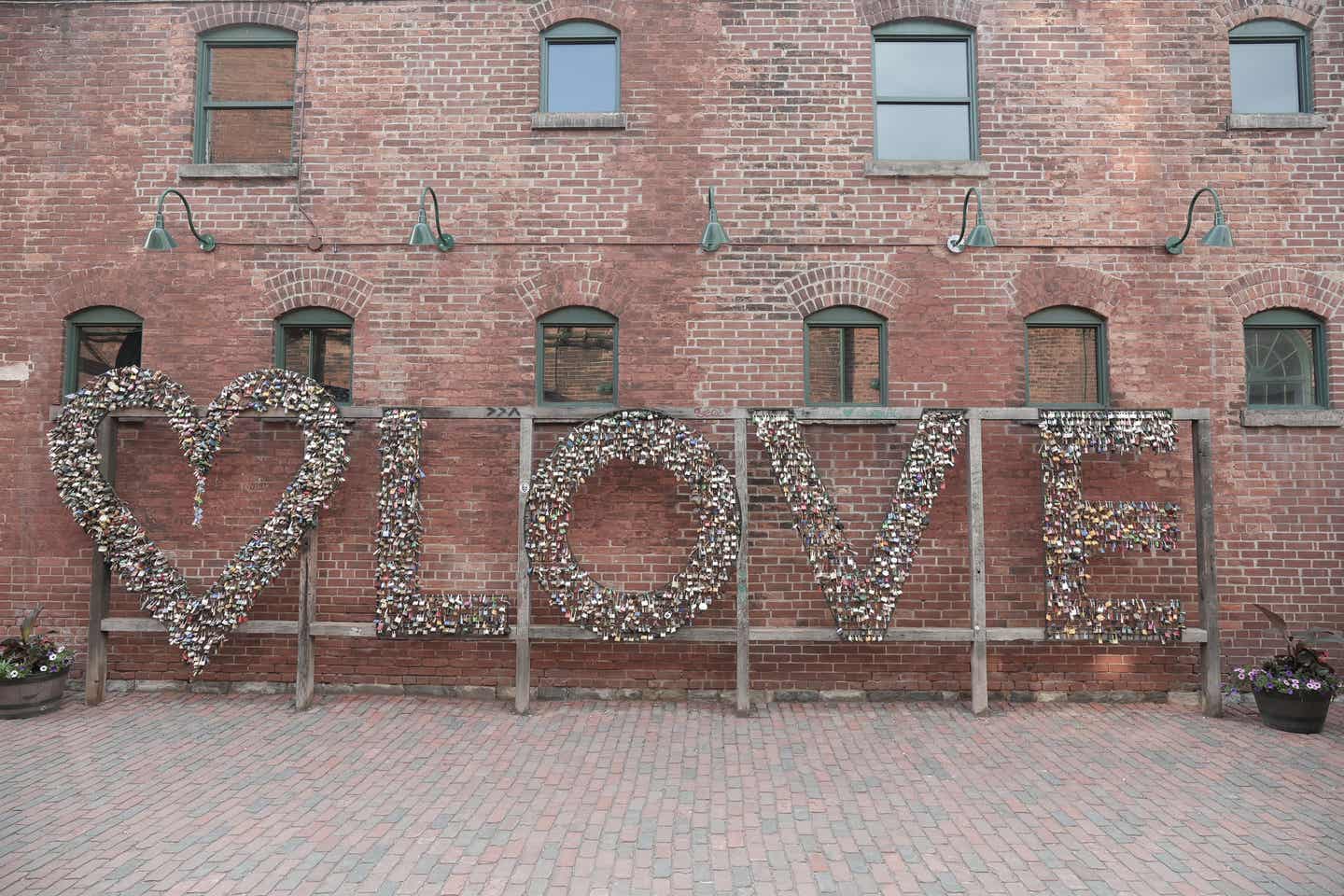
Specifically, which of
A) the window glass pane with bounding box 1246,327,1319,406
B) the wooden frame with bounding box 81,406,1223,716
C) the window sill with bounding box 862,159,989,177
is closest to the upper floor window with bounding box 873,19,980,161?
the window sill with bounding box 862,159,989,177

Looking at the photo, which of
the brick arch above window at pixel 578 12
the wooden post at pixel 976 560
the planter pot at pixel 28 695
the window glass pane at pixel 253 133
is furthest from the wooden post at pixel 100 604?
the wooden post at pixel 976 560

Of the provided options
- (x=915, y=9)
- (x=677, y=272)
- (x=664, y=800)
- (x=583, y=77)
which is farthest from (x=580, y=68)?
(x=664, y=800)

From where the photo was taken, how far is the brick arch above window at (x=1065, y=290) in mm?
7055

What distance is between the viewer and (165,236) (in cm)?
650

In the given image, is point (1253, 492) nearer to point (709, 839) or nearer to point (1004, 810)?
point (1004, 810)

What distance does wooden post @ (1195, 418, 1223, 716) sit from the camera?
6480 mm

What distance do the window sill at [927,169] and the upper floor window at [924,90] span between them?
0.20 metres

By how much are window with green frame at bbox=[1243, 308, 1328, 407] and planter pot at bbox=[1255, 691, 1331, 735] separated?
2858 mm

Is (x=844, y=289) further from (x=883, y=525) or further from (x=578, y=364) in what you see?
(x=578, y=364)

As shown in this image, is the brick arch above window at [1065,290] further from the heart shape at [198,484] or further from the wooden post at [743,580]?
the heart shape at [198,484]

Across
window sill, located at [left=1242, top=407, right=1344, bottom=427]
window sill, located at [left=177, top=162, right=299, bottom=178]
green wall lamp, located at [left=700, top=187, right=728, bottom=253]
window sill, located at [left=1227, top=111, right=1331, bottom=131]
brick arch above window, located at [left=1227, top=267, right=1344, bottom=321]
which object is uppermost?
window sill, located at [left=1227, top=111, right=1331, bottom=131]

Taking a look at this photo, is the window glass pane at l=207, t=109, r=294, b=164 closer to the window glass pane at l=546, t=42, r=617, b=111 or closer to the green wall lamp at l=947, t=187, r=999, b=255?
the window glass pane at l=546, t=42, r=617, b=111

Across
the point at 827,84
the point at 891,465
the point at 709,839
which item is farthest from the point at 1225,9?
the point at 709,839

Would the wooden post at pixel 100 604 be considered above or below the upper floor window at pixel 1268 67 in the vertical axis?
below
